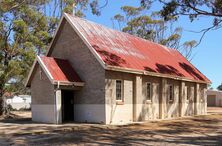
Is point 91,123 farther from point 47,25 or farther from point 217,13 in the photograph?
point 47,25

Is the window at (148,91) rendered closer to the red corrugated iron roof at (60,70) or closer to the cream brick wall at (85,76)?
the cream brick wall at (85,76)

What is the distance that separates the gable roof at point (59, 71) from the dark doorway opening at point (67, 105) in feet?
4.89

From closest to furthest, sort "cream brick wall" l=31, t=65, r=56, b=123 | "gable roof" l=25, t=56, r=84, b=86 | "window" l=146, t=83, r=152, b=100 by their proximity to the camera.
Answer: "gable roof" l=25, t=56, r=84, b=86
"cream brick wall" l=31, t=65, r=56, b=123
"window" l=146, t=83, r=152, b=100

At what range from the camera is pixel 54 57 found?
27.5 m

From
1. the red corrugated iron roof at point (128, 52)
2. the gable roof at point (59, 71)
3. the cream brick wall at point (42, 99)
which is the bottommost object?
the cream brick wall at point (42, 99)

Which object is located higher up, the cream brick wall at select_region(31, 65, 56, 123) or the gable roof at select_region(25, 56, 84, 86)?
the gable roof at select_region(25, 56, 84, 86)

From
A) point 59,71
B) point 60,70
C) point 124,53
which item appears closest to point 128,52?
point 124,53

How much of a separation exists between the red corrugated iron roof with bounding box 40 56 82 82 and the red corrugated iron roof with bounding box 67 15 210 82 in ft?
8.21

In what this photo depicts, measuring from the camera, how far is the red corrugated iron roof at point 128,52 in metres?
25.0

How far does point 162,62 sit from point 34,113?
39.7 ft

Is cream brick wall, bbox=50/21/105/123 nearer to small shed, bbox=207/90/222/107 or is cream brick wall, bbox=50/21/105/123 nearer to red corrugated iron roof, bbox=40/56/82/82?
red corrugated iron roof, bbox=40/56/82/82

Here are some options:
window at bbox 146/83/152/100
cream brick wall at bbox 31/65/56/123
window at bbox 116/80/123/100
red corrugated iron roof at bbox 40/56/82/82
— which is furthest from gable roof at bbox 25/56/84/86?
window at bbox 146/83/152/100

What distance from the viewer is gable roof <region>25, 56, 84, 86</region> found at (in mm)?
23562

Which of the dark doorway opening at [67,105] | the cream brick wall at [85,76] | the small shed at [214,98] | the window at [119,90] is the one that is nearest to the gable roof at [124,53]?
the cream brick wall at [85,76]
